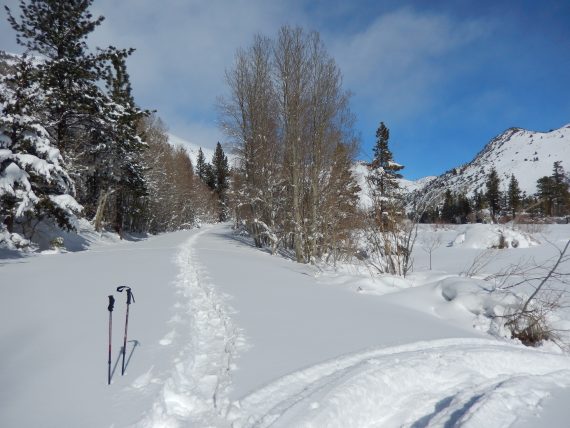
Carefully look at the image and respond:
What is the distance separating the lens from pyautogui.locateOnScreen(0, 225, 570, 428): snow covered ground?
258 centimetres

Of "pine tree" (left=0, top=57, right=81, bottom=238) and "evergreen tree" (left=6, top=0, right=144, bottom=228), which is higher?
"evergreen tree" (left=6, top=0, right=144, bottom=228)

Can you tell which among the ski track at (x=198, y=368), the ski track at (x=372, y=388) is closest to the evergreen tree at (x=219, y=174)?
the ski track at (x=198, y=368)

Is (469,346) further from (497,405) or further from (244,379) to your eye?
(244,379)

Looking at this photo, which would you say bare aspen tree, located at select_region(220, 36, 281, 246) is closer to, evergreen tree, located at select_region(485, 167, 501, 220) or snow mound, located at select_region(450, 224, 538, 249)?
snow mound, located at select_region(450, 224, 538, 249)

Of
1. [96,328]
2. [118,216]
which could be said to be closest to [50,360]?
[96,328]

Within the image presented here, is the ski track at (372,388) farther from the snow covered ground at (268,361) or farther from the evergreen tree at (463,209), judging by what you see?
the evergreen tree at (463,209)

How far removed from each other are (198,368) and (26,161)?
1110 cm

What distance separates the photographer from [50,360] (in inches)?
131

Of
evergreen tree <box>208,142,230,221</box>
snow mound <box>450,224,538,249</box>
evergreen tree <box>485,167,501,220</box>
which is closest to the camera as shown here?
snow mound <box>450,224,538,249</box>

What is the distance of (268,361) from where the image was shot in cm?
348

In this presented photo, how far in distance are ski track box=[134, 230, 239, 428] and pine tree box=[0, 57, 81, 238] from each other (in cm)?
843

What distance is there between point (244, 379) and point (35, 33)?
17482mm

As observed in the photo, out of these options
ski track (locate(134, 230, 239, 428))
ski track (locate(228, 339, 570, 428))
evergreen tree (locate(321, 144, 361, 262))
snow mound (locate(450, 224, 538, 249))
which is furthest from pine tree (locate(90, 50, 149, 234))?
snow mound (locate(450, 224, 538, 249))

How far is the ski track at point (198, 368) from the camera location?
2572 millimetres
